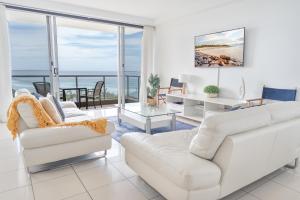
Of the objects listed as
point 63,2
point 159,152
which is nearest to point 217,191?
point 159,152

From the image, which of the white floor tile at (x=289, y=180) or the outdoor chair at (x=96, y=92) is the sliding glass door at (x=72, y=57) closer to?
the outdoor chair at (x=96, y=92)

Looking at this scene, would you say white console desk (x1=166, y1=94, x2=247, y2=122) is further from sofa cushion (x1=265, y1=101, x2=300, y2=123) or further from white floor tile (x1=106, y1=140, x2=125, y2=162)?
white floor tile (x1=106, y1=140, x2=125, y2=162)

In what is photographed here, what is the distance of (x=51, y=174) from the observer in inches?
85.5

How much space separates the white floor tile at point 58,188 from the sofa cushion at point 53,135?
0.37 m

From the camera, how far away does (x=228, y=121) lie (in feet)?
4.79

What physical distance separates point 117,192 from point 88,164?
692 mm

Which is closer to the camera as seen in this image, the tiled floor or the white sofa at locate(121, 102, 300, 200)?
the white sofa at locate(121, 102, 300, 200)

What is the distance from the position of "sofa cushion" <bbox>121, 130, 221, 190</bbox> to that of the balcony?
432 cm

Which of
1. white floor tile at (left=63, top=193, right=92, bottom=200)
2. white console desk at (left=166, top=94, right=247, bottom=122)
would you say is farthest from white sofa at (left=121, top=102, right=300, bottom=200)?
white console desk at (left=166, top=94, right=247, bottom=122)

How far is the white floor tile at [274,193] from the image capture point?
6.00 ft

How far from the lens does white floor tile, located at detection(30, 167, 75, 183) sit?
208cm

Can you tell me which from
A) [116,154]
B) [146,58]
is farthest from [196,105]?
[116,154]

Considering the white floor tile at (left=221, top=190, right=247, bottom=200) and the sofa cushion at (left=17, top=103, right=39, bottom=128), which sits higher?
the sofa cushion at (left=17, top=103, right=39, bottom=128)

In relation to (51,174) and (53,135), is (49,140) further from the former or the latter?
(51,174)
